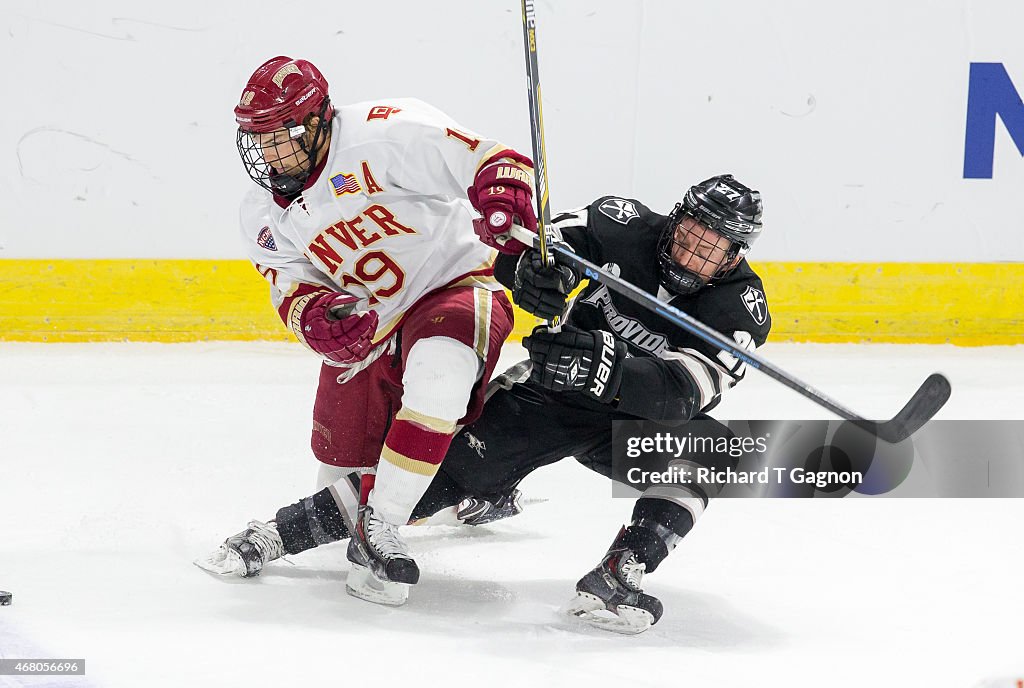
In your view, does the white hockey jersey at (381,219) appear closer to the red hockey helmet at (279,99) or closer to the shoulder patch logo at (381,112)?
the shoulder patch logo at (381,112)

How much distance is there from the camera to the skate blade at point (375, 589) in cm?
202

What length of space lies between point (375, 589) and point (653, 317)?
706 mm

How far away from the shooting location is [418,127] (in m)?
2.18

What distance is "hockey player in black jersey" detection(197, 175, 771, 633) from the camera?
6.35ft

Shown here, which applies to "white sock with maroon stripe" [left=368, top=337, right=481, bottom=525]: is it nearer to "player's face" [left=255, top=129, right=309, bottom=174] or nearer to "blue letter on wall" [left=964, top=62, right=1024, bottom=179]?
"player's face" [left=255, top=129, right=309, bottom=174]

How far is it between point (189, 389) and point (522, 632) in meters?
1.87

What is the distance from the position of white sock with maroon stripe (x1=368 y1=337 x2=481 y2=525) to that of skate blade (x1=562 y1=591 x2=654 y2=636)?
342mm

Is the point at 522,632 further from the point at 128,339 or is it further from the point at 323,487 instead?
the point at 128,339

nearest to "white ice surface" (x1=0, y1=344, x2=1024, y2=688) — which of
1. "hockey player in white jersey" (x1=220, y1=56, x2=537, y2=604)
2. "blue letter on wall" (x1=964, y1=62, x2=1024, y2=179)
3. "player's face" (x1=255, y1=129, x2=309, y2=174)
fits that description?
"hockey player in white jersey" (x1=220, y1=56, x2=537, y2=604)

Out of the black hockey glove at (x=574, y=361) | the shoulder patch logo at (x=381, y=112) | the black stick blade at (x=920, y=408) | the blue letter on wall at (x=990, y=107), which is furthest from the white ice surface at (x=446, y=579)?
the blue letter on wall at (x=990, y=107)

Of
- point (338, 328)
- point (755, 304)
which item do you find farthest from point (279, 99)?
point (755, 304)

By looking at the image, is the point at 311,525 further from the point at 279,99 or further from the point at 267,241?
the point at 279,99

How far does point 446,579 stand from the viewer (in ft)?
7.23

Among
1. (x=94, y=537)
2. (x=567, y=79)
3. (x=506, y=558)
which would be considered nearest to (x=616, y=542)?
(x=506, y=558)
